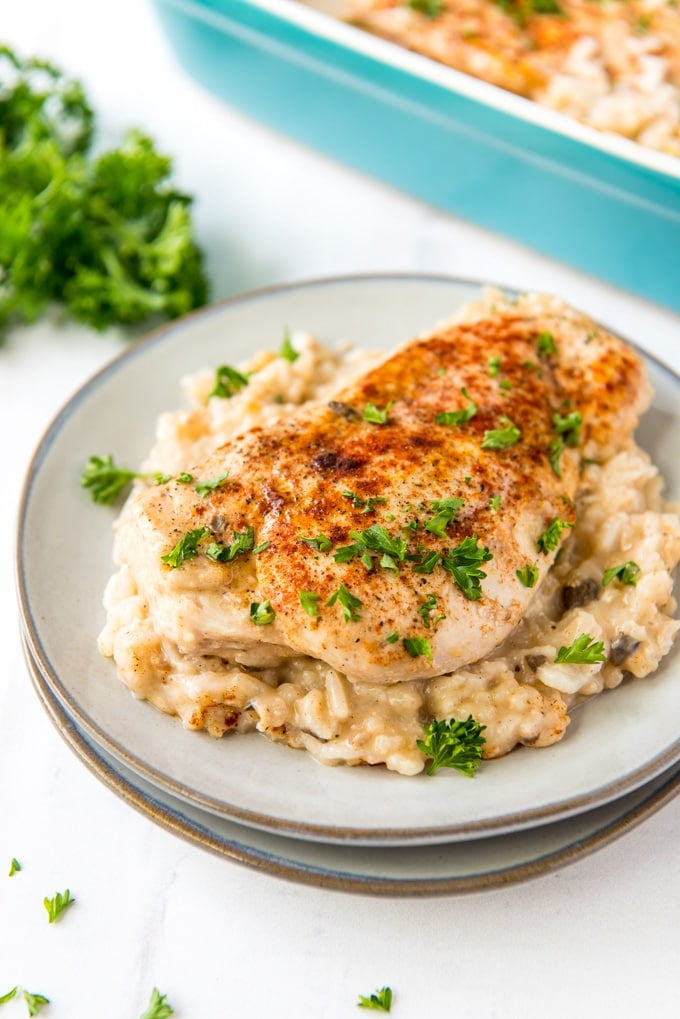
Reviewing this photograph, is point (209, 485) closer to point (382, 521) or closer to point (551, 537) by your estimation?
point (382, 521)

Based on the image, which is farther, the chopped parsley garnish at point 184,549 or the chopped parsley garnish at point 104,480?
the chopped parsley garnish at point 104,480

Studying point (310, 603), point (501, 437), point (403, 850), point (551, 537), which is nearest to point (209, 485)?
point (310, 603)

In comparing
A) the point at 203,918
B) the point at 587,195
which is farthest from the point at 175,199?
the point at 203,918

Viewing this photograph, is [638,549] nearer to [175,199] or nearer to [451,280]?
[451,280]

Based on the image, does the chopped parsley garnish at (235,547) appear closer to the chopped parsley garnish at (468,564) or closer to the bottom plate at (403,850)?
the chopped parsley garnish at (468,564)

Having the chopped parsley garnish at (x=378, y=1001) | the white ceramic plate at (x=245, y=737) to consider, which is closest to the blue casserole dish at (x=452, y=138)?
the white ceramic plate at (x=245, y=737)

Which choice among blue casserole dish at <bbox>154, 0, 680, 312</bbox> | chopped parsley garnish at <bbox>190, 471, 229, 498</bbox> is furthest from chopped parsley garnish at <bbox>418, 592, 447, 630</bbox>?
blue casserole dish at <bbox>154, 0, 680, 312</bbox>

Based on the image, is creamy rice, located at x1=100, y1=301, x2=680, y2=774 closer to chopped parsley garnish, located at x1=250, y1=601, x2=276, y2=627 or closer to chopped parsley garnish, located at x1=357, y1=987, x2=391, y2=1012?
chopped parsley garnish, located at x1=250, y1=601, x2=276, y2=627
